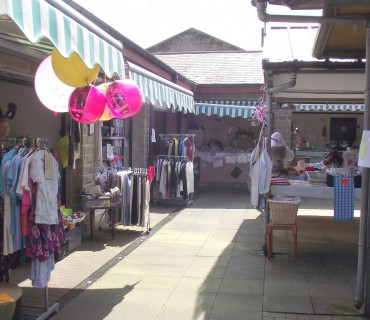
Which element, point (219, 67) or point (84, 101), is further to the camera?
point (219, 67)

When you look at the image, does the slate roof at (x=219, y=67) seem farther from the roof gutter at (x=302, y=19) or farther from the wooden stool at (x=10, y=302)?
the wooden stool at (x=10, y=302)

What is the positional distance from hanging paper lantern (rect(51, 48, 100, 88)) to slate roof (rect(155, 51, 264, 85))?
393 inches

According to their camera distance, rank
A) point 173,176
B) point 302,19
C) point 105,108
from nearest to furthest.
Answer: point 302,19, point 105,108, point 173,176

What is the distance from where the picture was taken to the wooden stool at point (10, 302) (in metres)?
3.46

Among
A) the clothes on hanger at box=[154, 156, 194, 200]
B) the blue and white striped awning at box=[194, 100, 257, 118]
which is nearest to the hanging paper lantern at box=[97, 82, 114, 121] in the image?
the clothes on hanger at box=[154, 156, 194, 200]

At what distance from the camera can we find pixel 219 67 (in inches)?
629

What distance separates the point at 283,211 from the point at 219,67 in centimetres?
1058

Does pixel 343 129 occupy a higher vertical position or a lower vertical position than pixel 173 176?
higher

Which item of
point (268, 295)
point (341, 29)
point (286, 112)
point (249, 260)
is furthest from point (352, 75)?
point (286, 112)

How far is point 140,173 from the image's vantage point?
7.69 metres

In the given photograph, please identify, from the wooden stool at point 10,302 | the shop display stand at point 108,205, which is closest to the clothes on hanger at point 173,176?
the shop display stand at point 108,205

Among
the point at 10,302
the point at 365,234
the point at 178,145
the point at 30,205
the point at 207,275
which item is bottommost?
the point at 207,275

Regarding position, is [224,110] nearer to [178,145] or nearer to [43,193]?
[178,145]

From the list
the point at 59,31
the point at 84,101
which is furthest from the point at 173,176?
the point at 59,31
